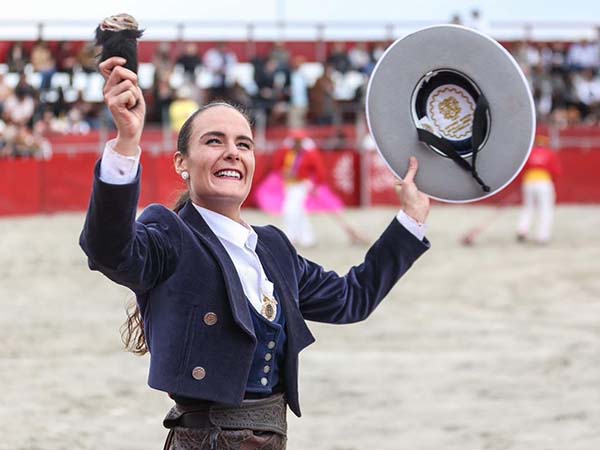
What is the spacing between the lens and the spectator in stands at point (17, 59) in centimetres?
1631

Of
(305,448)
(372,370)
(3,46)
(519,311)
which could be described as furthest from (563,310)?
(3,46)

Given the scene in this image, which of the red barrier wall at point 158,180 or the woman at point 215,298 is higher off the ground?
the woman at point 215,298

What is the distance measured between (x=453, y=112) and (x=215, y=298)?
0.79m

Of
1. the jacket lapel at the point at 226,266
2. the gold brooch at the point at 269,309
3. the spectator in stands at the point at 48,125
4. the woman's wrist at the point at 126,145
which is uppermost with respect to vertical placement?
the woman's wrist at the point at 126,145

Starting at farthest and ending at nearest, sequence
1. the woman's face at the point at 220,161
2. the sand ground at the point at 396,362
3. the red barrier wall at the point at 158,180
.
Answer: the red barrier wall at the point at 158,180, the sand ground at the point at 396,362, the woman's face at the point at 220,161

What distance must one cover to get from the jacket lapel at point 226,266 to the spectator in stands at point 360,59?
1565 centimetres

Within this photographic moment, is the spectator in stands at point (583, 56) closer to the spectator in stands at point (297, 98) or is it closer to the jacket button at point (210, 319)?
the spectator in stands at point (297, 98)

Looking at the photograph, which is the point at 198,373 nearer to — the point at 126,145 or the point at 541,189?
the point at 126,145

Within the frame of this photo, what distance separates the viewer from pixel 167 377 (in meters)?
2.67

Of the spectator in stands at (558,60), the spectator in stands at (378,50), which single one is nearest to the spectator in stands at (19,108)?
the spectator in stands at (378,50)

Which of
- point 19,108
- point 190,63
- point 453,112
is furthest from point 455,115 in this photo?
point 190,63

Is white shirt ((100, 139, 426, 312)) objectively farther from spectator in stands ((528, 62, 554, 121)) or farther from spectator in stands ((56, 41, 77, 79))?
spectator in stands ((528, 62, 554, 121))

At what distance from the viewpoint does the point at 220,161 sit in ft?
9.10

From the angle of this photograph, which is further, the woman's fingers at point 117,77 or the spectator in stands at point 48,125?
the spectator in stands at point 48,125
